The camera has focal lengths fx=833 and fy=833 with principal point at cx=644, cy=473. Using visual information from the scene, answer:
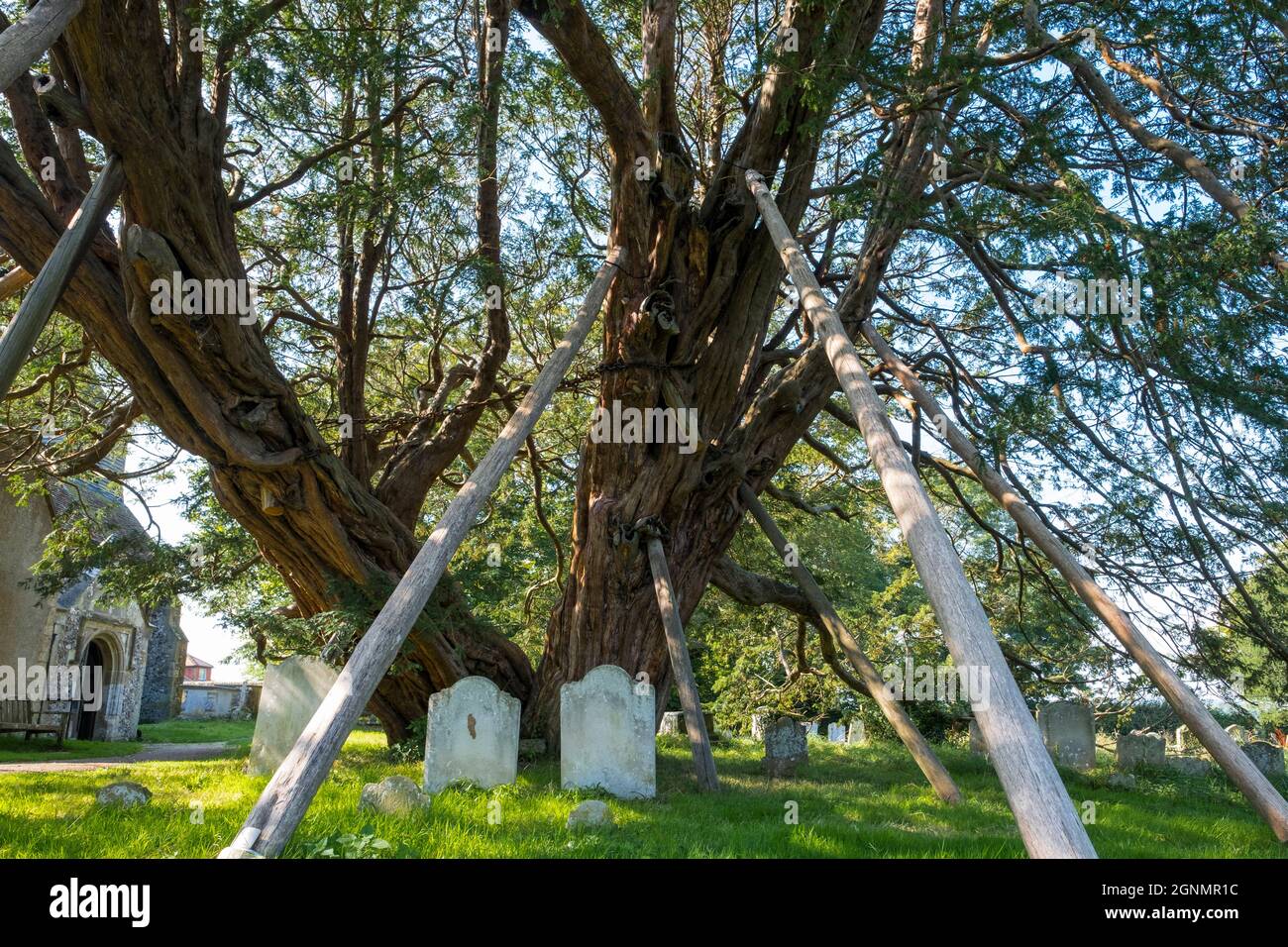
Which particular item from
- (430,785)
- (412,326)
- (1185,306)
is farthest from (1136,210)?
(412,326)

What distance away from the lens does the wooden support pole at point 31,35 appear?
11.7 ft

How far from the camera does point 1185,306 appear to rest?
16.3 ft

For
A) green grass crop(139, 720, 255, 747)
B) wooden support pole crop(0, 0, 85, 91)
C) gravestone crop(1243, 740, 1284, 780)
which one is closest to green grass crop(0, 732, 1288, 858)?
gravestone crop(1243, 740, 1284, 780)

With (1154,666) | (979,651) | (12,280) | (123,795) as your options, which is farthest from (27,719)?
(979,651)

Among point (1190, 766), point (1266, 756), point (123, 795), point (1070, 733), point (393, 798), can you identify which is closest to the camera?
point (393, 798)

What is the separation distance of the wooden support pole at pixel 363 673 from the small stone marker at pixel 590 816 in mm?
1363

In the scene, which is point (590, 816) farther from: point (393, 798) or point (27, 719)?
point (27, 719)

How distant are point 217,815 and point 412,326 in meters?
7.39

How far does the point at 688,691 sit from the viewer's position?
701 centimetres

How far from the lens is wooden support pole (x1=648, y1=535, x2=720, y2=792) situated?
271 inches

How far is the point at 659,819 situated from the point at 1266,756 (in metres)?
8.26

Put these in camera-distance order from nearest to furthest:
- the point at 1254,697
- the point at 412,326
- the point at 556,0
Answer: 1. the point at 556,0
2. the point at 1254,697
3. the point at 412,326

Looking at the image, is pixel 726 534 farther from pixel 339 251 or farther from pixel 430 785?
pixel 339 251

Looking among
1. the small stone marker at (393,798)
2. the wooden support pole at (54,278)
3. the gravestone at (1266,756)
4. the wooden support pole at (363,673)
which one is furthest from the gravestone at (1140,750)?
the wooden support pole at (54,278)
